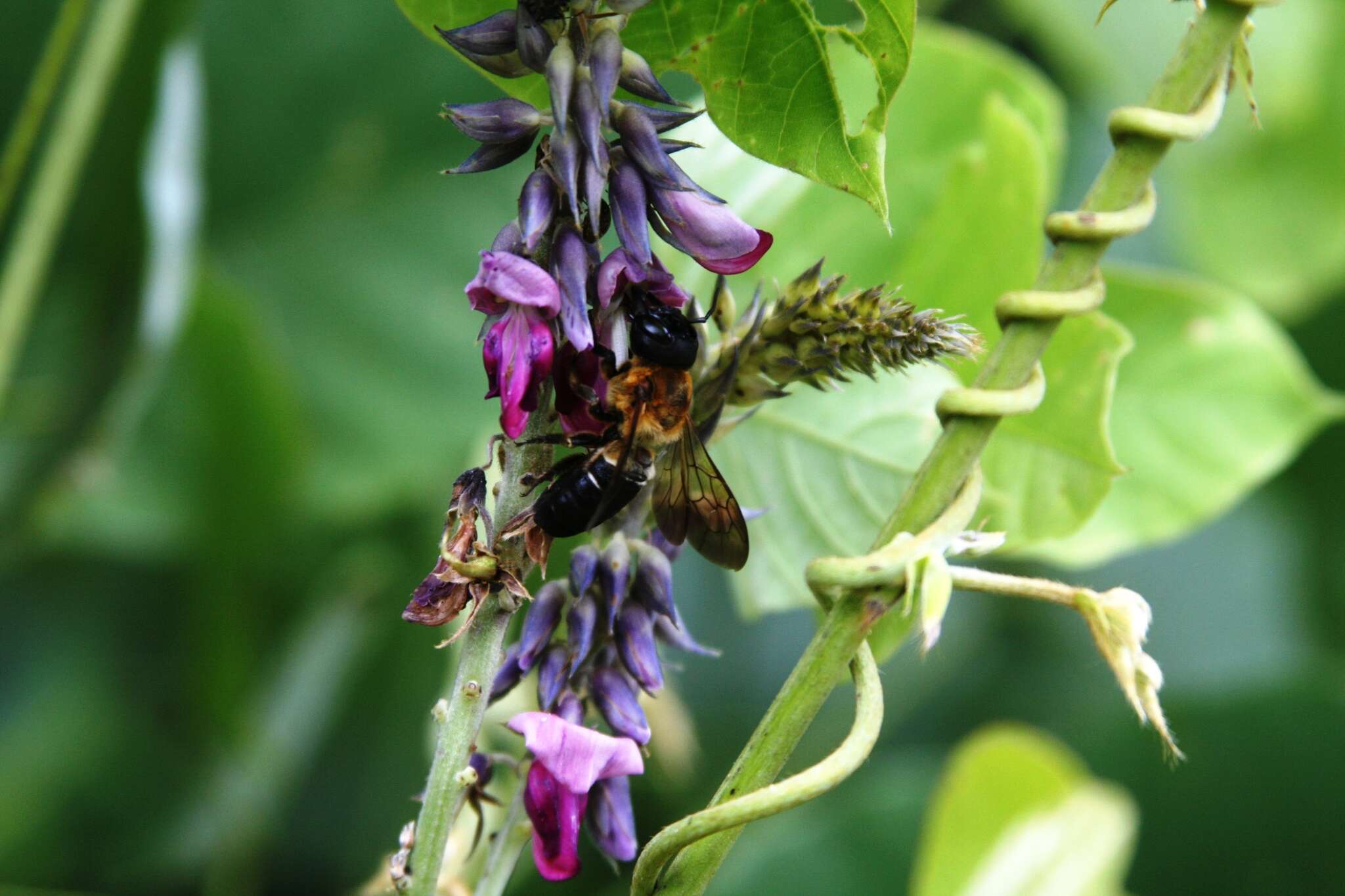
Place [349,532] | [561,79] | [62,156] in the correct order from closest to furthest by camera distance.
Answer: [561,79] < [62,156] < [349,532]

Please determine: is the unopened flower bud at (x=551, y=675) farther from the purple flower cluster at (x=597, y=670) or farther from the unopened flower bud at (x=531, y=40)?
the unopened flower bud at (x=531, y=40)

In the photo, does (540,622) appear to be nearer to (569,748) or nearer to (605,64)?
(569,748)

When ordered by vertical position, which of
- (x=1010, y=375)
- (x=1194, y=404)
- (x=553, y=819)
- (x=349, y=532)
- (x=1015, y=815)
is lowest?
(x=349, y=532)

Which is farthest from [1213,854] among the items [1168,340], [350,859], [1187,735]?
[350,859]

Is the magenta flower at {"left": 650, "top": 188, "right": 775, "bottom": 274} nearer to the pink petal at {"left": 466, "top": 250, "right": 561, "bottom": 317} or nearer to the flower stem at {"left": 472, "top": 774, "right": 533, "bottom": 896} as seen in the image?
the pink petal at {"left": 466, "top": 250, "right": 561, "bottom": 317}

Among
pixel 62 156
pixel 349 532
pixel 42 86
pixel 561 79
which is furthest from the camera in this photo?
pixel 349 532

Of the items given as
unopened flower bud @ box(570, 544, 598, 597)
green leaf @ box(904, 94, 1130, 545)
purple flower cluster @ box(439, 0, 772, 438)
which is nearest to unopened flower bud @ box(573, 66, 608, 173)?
purple flower cluster @ box(439, 0, 772, 438)

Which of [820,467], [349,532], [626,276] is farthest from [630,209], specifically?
[349,532]
